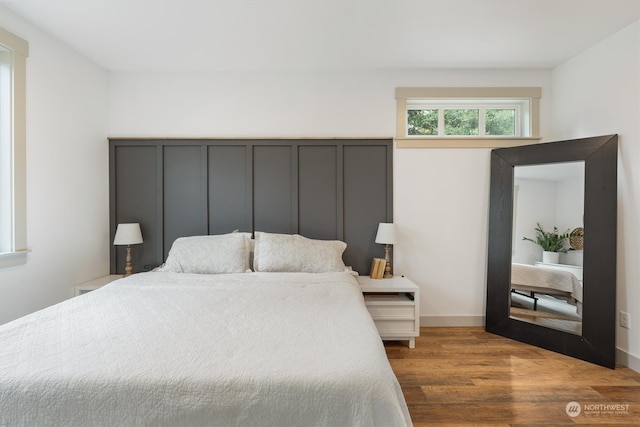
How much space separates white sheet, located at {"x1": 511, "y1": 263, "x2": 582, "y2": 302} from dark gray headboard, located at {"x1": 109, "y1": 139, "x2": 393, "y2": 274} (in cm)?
126

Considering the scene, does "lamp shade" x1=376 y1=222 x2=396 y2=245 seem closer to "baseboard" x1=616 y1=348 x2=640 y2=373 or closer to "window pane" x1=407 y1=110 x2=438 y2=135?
"window pane" x1=407 y1=110 x2=438 y2=135

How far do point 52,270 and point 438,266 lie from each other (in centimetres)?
349

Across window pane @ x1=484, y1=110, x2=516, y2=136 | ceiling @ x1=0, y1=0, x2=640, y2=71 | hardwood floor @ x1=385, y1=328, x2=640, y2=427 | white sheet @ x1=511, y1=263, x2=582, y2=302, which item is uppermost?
ceiling @ x1=0, y1=0, x2=640, y2=71

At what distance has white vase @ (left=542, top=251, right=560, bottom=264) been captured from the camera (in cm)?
280

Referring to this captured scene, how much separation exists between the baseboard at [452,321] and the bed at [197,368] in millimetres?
1797

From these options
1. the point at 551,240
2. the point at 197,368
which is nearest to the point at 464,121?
the point at 551,240

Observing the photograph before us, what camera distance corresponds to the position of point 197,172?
10.9 ft

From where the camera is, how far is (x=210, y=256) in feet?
9.19

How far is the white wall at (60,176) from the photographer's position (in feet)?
8.06

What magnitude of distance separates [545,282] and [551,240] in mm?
379

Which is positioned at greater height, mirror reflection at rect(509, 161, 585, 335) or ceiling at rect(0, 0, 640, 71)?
ceiling at rect(0, 0, 640, 71)

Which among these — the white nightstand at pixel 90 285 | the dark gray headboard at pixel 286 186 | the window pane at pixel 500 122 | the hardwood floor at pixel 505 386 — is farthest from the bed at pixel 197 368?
the window pane at pixel 500 122

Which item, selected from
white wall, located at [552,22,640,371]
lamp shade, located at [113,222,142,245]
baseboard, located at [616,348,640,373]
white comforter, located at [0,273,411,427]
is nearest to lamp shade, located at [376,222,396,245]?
white comforter, located at [0,273,411,427]

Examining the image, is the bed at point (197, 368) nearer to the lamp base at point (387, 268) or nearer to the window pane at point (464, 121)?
A: the lamp base at point (387, 268)
